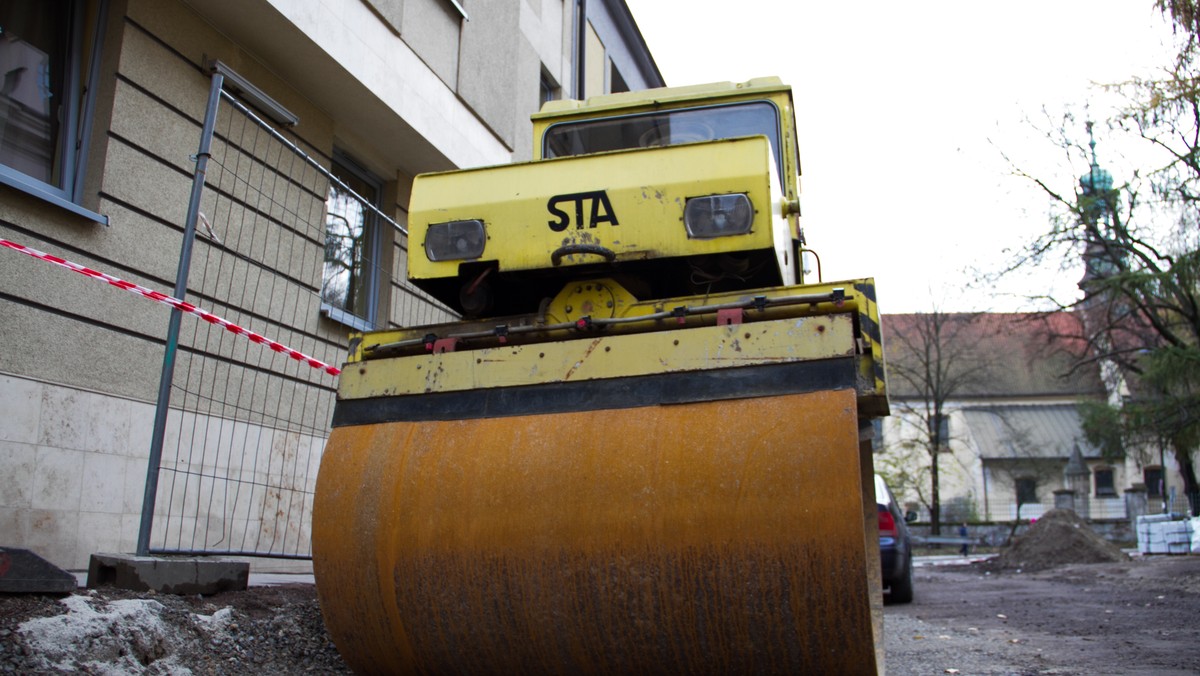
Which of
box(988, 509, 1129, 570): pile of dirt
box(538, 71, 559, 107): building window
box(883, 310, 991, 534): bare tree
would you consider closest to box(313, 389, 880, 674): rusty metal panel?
box(538, 71, 559, 107): building window

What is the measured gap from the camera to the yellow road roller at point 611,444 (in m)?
2.96

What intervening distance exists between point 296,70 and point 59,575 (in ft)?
16.5

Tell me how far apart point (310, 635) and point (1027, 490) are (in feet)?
174

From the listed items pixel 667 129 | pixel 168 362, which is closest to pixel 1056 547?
pixel 667 129

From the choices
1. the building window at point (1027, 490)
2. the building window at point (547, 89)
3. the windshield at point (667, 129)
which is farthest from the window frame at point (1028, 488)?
the windshield at point (667, 129)

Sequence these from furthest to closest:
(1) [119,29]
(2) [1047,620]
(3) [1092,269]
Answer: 1. (3) [1092,269]
2. (2) [1047,620]
3. (1) [119,29]

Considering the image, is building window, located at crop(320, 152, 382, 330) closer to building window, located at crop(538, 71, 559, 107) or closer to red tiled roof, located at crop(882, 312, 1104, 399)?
building window, located at crop(538, 71, 559, 107)

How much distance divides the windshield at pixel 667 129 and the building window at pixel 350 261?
2555mm

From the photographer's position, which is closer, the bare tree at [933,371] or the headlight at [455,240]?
the headlight at [455,240]

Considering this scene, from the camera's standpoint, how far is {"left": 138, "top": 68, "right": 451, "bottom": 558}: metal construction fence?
6.04 m

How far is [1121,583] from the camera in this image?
42.7 ft

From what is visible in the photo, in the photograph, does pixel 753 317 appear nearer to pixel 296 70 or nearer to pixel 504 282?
pixel 504 282

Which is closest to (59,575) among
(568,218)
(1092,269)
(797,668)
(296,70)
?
(568,218)

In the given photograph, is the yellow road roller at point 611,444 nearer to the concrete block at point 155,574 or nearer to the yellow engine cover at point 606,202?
the yellow engine cover at point 606,202
